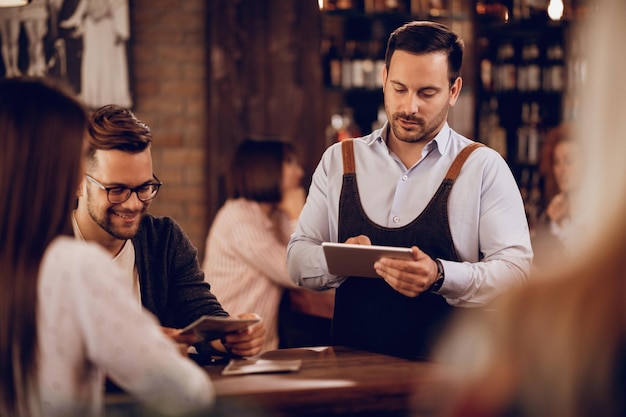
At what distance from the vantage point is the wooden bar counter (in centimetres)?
186

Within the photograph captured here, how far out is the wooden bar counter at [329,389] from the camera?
1860 mm

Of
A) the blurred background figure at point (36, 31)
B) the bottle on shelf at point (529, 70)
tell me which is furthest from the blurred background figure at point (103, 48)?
the bottle on shelf at point (529, 70)

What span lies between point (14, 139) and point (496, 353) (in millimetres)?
908

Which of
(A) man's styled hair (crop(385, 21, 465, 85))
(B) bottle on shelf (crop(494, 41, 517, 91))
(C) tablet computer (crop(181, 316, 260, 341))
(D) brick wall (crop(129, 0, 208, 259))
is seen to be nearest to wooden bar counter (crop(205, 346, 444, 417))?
(C) tablet computer (crop(181, 316, 260, 341))

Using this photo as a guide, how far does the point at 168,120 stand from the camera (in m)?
5.04

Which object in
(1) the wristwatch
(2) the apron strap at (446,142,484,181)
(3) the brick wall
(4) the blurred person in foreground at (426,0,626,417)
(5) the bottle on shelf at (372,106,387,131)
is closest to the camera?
(4) the blurred person in foreground at (426,0,626,417)

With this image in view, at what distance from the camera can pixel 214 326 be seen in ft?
6.60

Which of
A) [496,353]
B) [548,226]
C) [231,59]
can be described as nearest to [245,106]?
[231,59]

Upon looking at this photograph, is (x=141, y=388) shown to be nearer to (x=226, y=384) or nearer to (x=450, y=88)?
(x=226, y=384)

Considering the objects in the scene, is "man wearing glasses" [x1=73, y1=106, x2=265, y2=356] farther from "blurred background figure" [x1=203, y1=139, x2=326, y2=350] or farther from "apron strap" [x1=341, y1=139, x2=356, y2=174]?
"blurred background figure" [x1=203, y1=139, x2=326, y2=350]

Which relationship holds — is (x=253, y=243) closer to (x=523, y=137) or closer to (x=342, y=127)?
(x=342, y=127)

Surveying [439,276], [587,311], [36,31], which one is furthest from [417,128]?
[36,31]

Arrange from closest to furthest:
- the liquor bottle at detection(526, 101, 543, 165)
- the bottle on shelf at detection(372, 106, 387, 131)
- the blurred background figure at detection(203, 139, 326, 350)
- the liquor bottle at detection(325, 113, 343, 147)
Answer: the blurred background figure at detection(203, 139, 326, 350) < the liquor bottle at detection(325, 113, 343, 147) < the bottle on shelf at detection(372, 106, 387, 131) < the liquor bottle at detection(526, 101, 543, 165)

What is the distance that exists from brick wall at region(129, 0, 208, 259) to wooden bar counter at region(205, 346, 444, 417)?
2987 mm
